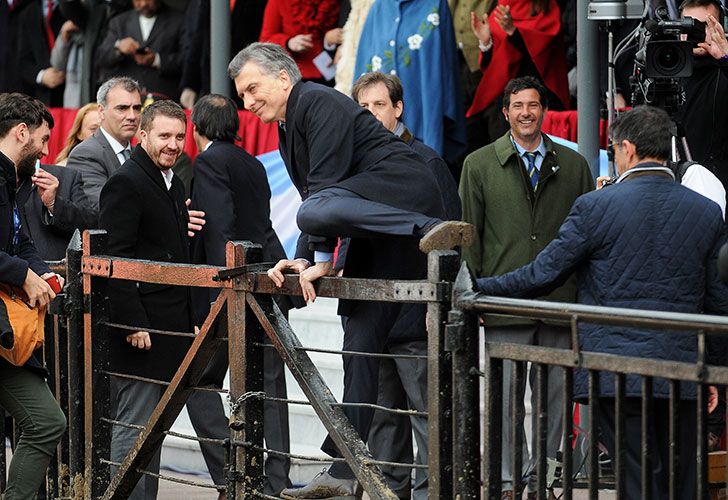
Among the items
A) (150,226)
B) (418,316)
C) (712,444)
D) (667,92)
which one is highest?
(667,92)

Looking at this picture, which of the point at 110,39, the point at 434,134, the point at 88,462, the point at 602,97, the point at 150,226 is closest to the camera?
the point at 88,462

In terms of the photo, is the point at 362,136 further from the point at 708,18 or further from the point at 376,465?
the point at 708,18

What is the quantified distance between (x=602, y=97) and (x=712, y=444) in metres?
2.39

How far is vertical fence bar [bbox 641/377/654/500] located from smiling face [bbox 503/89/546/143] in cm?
320

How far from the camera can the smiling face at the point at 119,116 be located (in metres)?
8.17

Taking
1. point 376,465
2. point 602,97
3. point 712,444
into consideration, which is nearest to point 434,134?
point 602,97

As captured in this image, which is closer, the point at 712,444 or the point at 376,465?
the point at 376,465

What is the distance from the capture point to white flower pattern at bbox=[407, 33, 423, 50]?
9.82 meters

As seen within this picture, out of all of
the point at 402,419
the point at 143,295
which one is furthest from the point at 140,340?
the point at 402,419

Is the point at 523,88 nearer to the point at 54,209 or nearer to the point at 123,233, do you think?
the point at 123,233

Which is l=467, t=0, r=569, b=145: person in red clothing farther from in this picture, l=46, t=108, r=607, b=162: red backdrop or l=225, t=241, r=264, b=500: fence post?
l=225, t=241, r=264, b=500: fence post

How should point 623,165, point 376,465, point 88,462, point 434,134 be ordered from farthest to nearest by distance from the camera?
point 434,134 < point 88,462 < point 623,165 < point 376,465

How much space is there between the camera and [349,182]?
5.76m

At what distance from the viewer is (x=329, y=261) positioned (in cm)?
550
